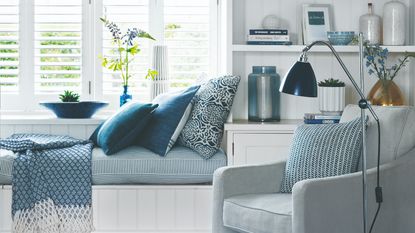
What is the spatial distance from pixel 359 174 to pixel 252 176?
561 millimetres

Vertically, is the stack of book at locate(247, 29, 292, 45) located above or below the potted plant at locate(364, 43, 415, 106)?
above

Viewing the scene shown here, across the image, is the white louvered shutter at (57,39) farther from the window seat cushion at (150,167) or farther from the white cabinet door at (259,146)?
the white cabinet door at (259,146)

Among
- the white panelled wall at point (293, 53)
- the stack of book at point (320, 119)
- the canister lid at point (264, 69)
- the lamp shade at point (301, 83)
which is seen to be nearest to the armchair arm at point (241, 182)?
the lamp shade at point (301, 83)

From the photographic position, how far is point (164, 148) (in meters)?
4.23

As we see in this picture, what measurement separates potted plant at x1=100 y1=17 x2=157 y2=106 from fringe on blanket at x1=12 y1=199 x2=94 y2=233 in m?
0.96

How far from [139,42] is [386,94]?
5.32 ft

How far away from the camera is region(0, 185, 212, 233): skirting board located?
4.22 metres

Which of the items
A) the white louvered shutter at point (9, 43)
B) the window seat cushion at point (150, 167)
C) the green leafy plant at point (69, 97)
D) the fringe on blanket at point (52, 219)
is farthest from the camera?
the white louvered shutter at point (9, 43)

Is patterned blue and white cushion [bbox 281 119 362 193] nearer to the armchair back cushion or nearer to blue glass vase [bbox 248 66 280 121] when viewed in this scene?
the armchair back cushion

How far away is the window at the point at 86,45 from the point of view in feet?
16.3

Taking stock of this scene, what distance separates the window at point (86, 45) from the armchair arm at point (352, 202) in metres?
1.90

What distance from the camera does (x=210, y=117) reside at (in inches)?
169

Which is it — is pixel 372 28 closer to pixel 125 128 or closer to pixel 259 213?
pixel 125 128

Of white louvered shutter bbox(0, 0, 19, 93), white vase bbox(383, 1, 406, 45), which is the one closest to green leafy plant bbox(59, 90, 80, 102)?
white louvered shutter bbox(0, 0, 19, 93)
